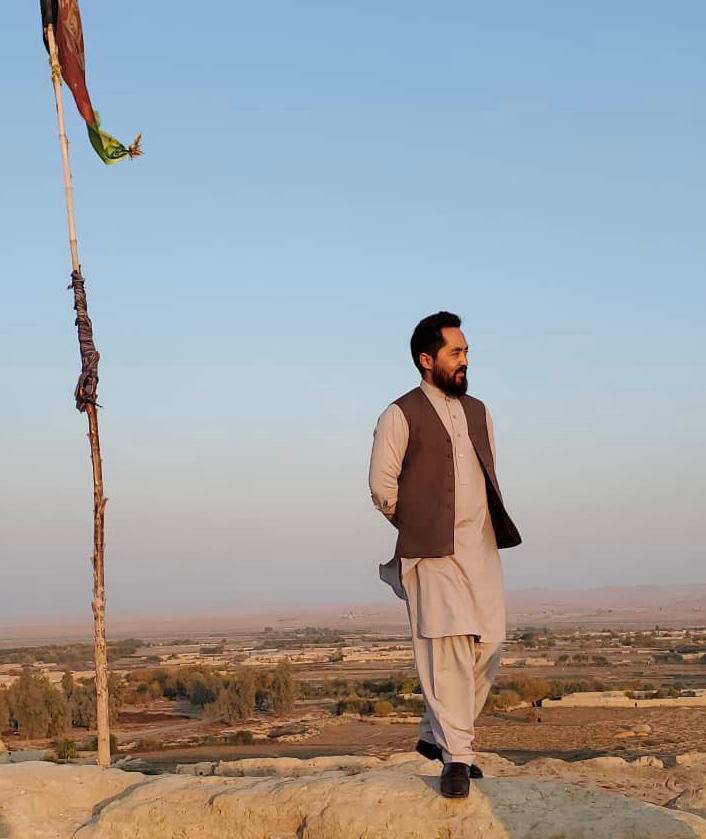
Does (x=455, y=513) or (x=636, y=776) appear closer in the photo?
(x=455, y=513)

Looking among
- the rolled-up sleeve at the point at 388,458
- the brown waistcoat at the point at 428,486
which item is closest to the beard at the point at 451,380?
the brown waistcoat at the point at 428,486

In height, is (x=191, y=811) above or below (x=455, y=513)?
below

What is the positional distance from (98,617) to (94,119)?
4.73 metres

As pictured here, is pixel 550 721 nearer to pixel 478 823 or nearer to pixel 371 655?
pixel 478 823

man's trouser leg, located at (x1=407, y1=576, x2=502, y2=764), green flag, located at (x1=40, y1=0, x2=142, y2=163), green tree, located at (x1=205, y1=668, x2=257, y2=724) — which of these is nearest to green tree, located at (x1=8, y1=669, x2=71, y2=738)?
green tree, located at (x1=205, y1=668, x2=257, y2=724)

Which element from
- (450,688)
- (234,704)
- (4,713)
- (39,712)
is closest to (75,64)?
(450,688)

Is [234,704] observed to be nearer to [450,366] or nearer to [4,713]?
[4,713]

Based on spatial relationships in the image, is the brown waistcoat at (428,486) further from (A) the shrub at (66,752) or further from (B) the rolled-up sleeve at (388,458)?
(A) the shrub at (66,752)

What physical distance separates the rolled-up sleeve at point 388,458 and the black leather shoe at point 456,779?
51.4 inches

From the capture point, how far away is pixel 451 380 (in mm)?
5438

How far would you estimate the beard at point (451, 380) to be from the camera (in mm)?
5438

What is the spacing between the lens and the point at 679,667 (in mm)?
37406

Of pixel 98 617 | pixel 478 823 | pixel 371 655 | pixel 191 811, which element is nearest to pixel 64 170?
pixel 98 617

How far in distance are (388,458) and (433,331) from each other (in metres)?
0.74
